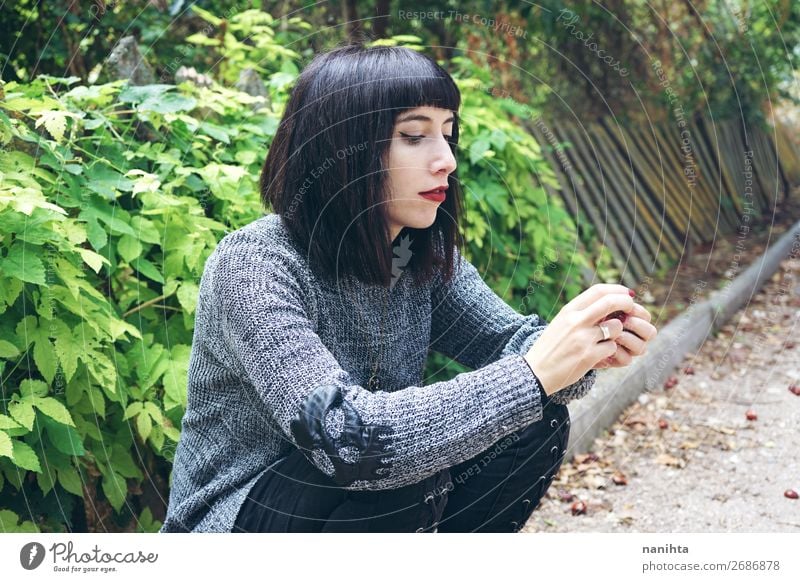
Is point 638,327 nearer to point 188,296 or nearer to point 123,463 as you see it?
point 188,296

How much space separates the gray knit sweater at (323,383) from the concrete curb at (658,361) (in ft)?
2.85

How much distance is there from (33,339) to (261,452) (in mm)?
437

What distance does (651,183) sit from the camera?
400 cm

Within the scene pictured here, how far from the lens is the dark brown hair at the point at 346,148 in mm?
1357

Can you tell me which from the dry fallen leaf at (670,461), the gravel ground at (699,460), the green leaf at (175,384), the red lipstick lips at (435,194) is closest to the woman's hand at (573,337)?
the red lipstick lips at (435,194)

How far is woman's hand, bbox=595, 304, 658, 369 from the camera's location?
1327mm

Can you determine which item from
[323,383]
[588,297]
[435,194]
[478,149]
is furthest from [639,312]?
[478,149]

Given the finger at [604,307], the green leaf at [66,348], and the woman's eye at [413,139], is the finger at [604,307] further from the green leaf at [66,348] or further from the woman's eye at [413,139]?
the green leaf at [66,348]

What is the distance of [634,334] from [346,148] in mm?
503

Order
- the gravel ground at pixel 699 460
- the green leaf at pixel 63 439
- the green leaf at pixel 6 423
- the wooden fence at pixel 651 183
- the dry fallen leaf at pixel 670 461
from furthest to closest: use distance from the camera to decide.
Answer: the wooden fence at pixel 651 183, the dry fallen leaf at pixel 670 461, the gravel ground at pixel 699 460, the green leaf at pixel 63 439, the green leaf at pixel 6 423

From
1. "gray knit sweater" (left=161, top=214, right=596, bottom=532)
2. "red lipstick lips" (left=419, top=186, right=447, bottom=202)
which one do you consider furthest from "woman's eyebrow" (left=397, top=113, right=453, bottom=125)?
"gray knit sweater" (left=161, top=214, right=596, bottom=532)

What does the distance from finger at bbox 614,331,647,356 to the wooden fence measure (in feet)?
5.57
